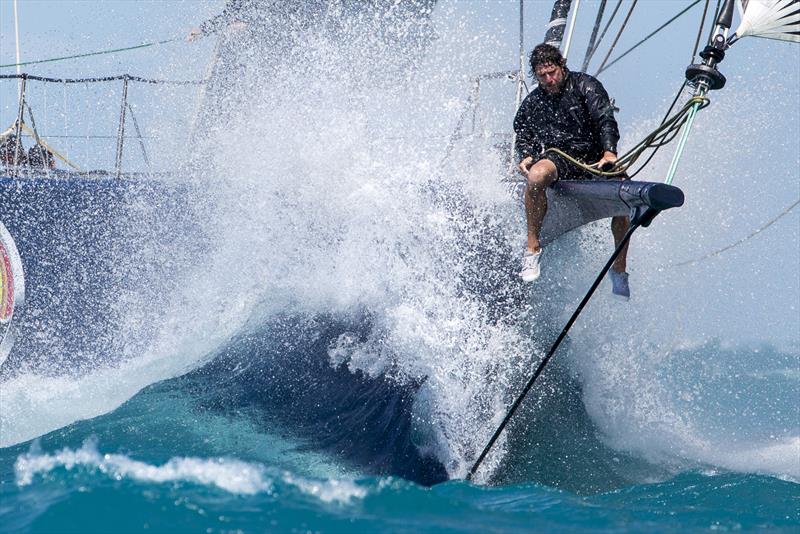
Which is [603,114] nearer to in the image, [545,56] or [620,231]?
[545,56]

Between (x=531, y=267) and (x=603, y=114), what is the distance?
0.98 metres

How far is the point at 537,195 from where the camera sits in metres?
4.34

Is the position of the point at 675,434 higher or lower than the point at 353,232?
lower

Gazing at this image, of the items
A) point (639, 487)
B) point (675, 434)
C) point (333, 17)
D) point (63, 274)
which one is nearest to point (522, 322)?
point (639, 487)

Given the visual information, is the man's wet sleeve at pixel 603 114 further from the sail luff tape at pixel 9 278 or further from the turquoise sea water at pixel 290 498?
the sail luff tape at pixel 9 278

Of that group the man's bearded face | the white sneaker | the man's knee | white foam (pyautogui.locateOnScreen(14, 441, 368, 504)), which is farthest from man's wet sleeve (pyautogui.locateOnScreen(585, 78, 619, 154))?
white foam (pyautogui.locateOnScreen(14, 441, 368, 504))

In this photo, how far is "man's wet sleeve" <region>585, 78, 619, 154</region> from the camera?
4375mm

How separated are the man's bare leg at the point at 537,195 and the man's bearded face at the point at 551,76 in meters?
0.49

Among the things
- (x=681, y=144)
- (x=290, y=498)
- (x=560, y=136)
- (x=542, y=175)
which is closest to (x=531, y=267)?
(x=542, y=175)

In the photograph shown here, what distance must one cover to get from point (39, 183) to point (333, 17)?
12.8ft

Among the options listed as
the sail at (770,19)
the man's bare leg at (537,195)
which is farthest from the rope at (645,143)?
the sail at (770,19)

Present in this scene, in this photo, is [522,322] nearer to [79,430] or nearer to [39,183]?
[79,430]

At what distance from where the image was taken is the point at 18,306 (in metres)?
6.67

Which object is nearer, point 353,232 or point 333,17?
point 353,232
